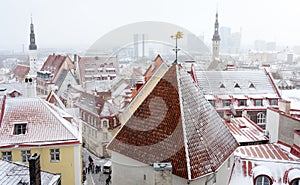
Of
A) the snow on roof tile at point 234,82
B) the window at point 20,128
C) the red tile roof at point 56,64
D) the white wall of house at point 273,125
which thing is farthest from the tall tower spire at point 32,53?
the white wall of house at point 273,125

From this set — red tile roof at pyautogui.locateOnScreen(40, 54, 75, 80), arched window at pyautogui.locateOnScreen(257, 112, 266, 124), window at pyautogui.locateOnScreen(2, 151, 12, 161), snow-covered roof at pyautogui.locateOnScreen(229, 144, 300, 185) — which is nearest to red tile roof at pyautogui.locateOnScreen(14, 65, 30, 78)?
red tile roof at pyautogui.locateOnScreen(40, 54, 75, 80)

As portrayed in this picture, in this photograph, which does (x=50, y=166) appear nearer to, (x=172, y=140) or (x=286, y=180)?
(x=172, y=140)

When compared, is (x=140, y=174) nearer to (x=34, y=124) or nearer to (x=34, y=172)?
(x=34, y=172)

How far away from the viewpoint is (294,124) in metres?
15.5

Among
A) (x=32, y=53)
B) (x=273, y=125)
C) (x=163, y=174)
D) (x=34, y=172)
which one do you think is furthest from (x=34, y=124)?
(x=32, y=53)

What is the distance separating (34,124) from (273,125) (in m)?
12.5

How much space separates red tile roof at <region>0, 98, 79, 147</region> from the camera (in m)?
16.9

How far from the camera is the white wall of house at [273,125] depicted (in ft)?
55.8

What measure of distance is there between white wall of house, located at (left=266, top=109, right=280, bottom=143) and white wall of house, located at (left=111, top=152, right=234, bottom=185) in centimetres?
494

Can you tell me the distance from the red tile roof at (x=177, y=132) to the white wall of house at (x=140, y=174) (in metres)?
0.26

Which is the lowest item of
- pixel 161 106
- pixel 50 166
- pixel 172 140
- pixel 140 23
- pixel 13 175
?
pixel 50 166

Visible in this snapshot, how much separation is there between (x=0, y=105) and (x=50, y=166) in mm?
5371

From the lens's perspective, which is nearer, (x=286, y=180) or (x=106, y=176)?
(x=286, y=180)

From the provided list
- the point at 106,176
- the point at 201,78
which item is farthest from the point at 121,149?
the point at 201,78
